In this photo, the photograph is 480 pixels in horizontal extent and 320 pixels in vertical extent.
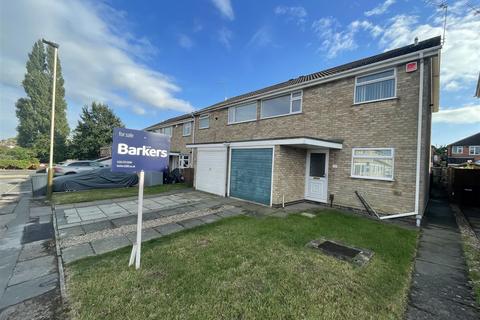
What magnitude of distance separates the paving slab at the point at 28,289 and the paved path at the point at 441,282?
16.4 feet

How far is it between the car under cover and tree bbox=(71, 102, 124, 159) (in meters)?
24.4

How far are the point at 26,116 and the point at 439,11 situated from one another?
5703 cm

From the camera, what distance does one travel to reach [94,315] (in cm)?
236

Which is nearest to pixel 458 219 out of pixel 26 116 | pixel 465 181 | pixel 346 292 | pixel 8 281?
pixel 465 181

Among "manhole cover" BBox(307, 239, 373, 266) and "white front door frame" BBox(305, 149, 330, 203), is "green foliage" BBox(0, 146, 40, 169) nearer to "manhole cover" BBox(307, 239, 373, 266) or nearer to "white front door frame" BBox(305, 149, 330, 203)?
"white front door frame" BBox(305, 149, 330, 203)

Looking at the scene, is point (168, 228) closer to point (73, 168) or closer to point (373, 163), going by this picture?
point (373, 163)

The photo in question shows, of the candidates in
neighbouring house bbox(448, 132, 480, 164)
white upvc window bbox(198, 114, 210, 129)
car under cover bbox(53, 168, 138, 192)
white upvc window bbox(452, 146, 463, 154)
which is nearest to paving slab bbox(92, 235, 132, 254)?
car under cover bbox(53, 168, 138, 192)

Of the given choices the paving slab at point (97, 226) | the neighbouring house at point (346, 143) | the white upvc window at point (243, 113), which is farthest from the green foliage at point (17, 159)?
the paving slab at point (97, 226)

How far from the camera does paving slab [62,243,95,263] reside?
3855 millimetres

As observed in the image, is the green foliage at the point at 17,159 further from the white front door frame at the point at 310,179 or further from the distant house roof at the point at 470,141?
the distant house roof at the point at 470,141

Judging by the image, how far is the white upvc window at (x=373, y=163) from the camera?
7.26 metres

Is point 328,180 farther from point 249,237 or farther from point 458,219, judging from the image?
point 249,237

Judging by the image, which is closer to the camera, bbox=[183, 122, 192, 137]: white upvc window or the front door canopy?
the front door canopy

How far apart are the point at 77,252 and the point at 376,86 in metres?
10.3
